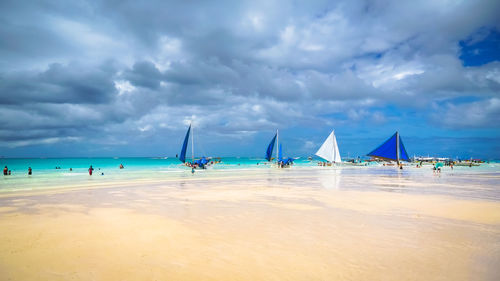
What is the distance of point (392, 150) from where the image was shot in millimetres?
60812

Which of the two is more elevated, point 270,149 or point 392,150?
point 270,149

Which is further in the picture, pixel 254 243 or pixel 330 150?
pixel 330 150

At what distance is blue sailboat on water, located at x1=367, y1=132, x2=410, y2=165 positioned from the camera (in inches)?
2370

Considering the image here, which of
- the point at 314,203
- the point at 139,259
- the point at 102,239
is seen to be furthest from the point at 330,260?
the point at 314,203

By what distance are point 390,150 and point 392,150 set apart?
41cm

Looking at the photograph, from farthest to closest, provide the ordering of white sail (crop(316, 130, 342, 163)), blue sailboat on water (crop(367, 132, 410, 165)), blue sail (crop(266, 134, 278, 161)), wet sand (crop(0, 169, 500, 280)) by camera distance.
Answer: blue sail (crop(266, 134, 278, 161)), white sail (crop(316, 130, 342, 163)), blue sailboat on water (crop(367, 132, 410, 165)), wet sand (crop(0, 169, 500, 280))

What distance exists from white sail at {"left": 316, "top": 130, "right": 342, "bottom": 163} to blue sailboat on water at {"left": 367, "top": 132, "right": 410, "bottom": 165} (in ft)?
39.2

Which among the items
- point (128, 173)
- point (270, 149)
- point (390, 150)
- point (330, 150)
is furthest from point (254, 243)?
point (270, 149)

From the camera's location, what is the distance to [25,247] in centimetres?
709

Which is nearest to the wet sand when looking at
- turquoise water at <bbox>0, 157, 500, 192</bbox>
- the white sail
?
turquoise water at <bbox>0, 157, 500, 192</bbox>

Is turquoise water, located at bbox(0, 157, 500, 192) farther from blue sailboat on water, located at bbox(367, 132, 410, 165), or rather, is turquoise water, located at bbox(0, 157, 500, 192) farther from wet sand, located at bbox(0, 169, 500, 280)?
wet sand, located at bbox(0, 169, 500, 280)

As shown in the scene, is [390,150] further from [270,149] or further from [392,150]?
[270,149]

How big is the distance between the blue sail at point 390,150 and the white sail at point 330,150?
1196 centimetres

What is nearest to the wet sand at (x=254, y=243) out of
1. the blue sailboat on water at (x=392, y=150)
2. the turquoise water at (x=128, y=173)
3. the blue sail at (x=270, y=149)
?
the turquoise water at (x=128, y=173)
